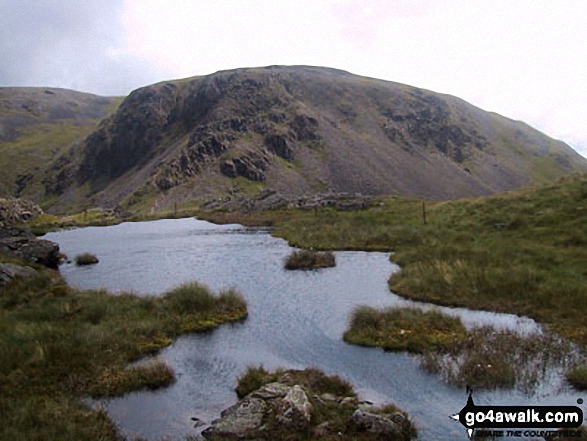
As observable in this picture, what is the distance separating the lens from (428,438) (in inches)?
572

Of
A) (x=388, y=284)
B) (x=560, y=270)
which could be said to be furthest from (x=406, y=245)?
Result: (x=560, y=270)

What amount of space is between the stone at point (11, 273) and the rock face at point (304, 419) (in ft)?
83.7

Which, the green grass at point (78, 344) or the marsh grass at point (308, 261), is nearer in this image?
the green grass at point (78, 344)

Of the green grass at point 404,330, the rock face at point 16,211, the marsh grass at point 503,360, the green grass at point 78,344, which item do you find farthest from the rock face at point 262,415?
the rock face at point 16,211

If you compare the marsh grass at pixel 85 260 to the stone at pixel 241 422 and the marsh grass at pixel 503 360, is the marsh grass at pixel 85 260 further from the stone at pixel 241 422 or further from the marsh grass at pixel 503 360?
the marsh grass at pixel 503 360

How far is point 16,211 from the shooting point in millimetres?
130125

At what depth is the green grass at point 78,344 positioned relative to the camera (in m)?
15.7

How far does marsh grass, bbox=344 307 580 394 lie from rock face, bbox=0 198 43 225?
119 m

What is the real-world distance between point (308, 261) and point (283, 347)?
21378mm

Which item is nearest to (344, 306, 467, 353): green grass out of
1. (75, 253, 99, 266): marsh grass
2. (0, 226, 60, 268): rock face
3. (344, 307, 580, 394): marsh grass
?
(344, 307, 580, 394): marsh grass

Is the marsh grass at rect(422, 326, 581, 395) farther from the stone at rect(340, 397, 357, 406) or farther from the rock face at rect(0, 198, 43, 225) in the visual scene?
the rock face at rect(0, 198, 43, 225)

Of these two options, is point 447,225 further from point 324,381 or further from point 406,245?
point 324,381

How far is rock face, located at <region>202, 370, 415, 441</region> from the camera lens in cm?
→ 1430

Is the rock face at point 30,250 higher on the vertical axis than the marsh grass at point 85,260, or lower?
higher
